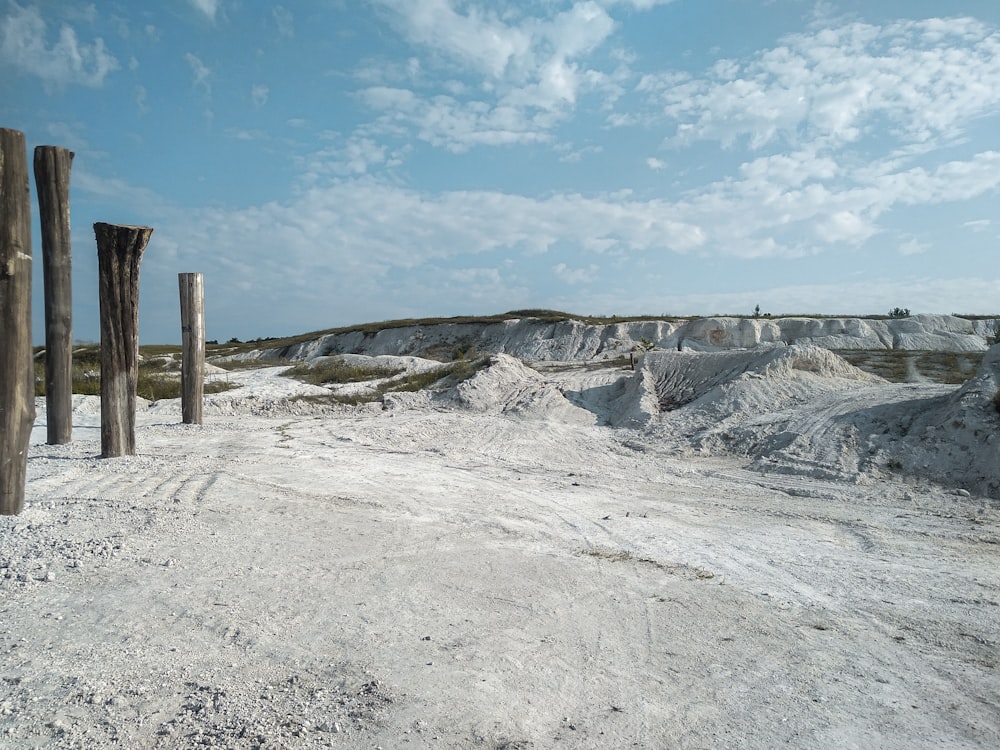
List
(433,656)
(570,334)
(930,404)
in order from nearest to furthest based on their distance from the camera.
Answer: (433,656)
(930,404)
(570,334)

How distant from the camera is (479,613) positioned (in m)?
4.77

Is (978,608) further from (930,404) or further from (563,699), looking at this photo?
(930,404)

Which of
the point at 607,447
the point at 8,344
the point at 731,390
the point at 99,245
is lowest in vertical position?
the point at 607,447

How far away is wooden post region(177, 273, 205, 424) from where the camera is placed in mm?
13094

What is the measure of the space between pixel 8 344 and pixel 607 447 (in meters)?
10.1

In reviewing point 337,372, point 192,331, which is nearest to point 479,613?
point 192,331

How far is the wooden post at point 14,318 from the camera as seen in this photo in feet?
18.9

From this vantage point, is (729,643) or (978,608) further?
(978,608)

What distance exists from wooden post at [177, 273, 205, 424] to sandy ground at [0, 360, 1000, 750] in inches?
154

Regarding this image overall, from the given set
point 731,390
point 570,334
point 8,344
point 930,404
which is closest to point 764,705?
point 8,344

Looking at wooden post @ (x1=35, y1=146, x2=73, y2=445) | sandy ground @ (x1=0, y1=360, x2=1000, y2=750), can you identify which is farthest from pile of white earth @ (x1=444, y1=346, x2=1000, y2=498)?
wooden post @ (x1=35, y1=146, x2=73, y2=445)

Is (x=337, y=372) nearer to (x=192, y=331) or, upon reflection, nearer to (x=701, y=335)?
(x=192, y=331)

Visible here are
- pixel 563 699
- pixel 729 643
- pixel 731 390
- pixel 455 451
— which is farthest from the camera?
pixel 731 390

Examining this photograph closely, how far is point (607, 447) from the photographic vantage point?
13414 mm
